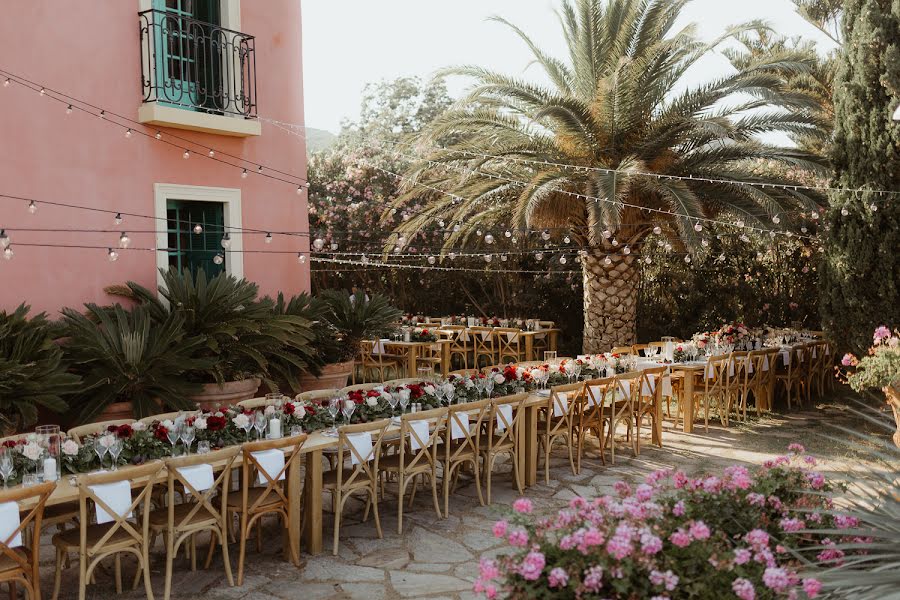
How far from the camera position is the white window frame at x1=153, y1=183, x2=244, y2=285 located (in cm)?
941

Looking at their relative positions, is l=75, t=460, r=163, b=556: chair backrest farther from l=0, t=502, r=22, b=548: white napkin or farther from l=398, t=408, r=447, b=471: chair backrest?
l=398, t=408, r=447, b=471: chair backrest

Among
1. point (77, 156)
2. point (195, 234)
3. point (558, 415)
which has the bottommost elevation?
point (558, 415)

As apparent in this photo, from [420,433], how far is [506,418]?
3.30ft

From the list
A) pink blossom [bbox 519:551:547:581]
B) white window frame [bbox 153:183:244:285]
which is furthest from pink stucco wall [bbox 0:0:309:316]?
pink blossom [bbox 519:551:547:581]

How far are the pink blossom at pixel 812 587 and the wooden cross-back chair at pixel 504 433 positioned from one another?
4098mm

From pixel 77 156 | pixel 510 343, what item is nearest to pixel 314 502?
pixel 77 156

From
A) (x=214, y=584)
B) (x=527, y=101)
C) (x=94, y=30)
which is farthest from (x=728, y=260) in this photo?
(x=214, y=584)

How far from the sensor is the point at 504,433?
7242 millimetres

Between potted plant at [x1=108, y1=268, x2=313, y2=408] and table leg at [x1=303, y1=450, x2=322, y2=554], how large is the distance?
306 cm

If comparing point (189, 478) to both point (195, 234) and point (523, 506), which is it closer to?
point (523, 506)

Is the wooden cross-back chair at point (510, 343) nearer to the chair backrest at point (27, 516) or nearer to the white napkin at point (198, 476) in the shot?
the white napkin at point (198, 476)

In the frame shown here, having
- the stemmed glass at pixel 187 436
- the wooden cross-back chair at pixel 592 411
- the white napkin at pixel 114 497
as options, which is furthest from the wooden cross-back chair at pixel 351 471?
the wooden cross-back chair at pixel 592 411

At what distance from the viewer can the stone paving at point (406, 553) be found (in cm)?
520

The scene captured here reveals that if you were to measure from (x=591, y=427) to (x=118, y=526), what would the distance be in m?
4.93
